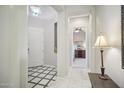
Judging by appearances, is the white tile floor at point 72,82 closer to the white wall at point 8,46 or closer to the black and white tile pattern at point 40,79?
the black and white tile pattern at point 40,79

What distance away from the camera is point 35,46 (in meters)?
5.94

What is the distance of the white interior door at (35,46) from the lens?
5.75m

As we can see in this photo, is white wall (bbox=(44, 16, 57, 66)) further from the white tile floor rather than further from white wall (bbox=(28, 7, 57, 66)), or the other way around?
the white tile floor

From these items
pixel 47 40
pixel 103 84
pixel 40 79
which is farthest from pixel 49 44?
pixel 103 84

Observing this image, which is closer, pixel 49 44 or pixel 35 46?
pixel 35 46

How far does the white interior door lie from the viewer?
18.9 ft

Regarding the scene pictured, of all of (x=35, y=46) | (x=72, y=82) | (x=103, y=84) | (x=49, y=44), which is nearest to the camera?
(x=103, y=84)

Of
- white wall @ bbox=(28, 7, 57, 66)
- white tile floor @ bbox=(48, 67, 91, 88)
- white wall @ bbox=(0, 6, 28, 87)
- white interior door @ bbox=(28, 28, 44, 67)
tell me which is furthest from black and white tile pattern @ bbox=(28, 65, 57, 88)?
white wall @ bbox=(28, 7, 57, 66)

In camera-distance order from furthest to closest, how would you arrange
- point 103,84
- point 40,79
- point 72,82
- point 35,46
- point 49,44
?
1. point 49,44
2. point 35,46
3. point 40,79
4. point 72,82
5. point 103,84

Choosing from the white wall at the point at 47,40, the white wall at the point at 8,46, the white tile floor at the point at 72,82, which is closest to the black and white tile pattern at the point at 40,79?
the white tile floor at the point at 72,82

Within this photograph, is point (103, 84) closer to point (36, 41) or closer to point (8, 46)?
point (8, 46)
